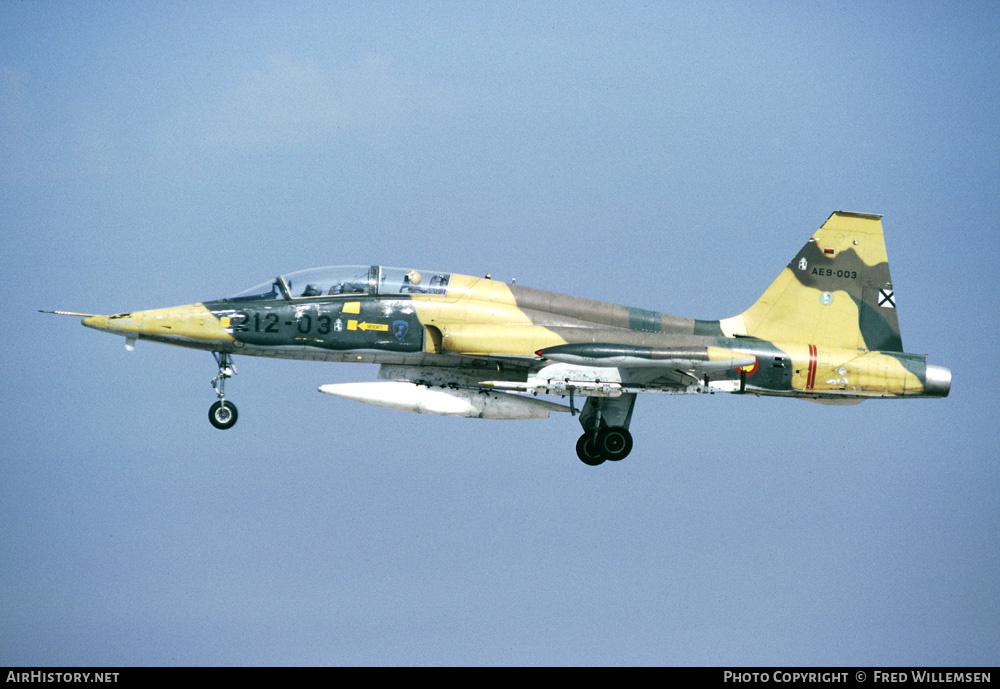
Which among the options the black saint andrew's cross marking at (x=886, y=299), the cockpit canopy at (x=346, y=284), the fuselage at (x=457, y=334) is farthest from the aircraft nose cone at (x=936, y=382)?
the cockpit canopy at (x=346, y=284)

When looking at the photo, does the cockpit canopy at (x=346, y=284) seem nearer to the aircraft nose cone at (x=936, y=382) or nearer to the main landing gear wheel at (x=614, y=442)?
the main landing gear wheel at (x=614, y=442)

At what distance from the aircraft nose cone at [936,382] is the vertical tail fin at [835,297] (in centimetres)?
99

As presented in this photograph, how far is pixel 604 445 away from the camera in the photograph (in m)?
29.6

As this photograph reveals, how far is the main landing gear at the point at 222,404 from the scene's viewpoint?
2819 centimetres

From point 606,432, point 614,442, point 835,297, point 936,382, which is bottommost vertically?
point 614,442

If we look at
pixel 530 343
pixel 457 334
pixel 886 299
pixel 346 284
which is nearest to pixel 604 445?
pixel 530 343

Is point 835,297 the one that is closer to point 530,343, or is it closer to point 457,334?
point 530,343

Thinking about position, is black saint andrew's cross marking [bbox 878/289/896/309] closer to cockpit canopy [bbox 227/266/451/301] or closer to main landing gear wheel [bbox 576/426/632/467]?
main landing gear wheel [bbox 576/426/632/467]

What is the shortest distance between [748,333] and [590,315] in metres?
3.19

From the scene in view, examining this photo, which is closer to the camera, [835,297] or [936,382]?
[936,382]

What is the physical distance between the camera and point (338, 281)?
2852 centimetres

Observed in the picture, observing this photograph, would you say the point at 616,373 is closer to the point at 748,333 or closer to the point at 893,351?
the point at 748,333

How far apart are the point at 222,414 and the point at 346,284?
3.21 m
